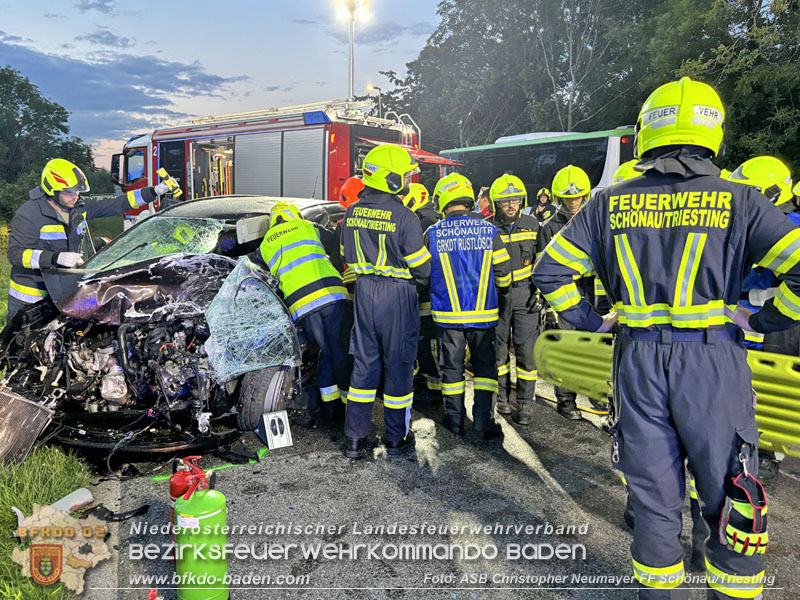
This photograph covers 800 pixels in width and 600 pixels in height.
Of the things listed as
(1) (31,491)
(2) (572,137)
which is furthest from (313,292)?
(2) (572,137)

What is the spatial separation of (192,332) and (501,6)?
78.9 feet

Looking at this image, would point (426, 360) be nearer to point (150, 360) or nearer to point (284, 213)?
point (284, 213)

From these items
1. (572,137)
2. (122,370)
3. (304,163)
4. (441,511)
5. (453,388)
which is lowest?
(441,511)

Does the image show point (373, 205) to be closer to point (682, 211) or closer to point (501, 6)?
point (682, 211)

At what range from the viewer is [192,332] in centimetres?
365

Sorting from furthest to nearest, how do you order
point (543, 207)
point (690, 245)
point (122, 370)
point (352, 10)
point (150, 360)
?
point (352, 10) < point (543, 207) < point (122, 370) < point (150, 360) < point (690, 245)

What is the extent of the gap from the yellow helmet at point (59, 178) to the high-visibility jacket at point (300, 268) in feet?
7.32

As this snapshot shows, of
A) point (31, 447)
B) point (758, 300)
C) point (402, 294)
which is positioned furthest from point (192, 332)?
point (758, 300)

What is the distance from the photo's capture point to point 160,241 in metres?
4.62

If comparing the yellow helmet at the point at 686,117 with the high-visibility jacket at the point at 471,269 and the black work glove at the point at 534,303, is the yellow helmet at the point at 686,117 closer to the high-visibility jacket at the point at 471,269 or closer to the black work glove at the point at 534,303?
the high-visibility jacket at the point at 471,269

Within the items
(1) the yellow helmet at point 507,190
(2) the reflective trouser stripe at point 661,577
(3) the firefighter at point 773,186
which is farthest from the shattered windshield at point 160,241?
(3) the firefighter at point 773,186

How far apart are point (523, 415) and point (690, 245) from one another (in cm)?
266

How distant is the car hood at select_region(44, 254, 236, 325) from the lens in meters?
3.64

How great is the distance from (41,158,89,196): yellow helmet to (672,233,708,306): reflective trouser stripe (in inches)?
196
